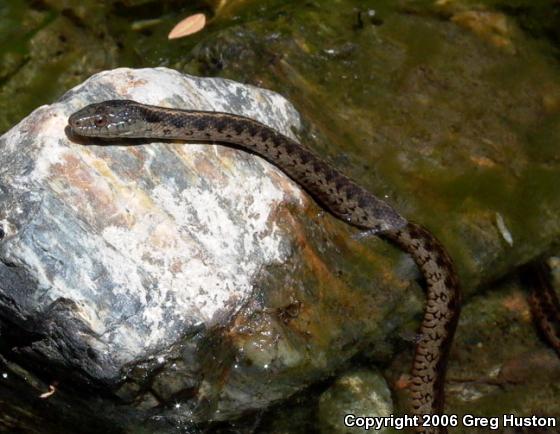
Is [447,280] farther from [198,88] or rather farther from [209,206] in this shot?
[198,88]

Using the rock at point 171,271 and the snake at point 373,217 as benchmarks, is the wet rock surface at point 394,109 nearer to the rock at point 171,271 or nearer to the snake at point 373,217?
the rock at point 171,271

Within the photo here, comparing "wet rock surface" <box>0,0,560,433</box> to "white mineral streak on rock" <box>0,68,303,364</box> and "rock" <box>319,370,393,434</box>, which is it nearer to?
"rock" <box>319,370,393,434</box>

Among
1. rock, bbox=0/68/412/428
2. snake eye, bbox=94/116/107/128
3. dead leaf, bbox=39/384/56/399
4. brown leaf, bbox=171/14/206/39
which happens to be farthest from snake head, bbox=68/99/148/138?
brown leaf, bbox=171/14/206/39

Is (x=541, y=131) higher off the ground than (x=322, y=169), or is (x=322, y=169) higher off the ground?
(x=322, y=169)

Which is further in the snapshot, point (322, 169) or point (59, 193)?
point (322, 169)

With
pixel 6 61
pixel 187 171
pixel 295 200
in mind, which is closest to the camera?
pixel 187 171

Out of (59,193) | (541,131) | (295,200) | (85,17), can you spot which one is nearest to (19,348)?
(59,193)

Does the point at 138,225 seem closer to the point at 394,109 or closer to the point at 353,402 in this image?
the point at 353,402

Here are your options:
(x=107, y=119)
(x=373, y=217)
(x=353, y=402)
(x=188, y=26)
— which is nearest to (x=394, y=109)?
(x=373, y=217)
